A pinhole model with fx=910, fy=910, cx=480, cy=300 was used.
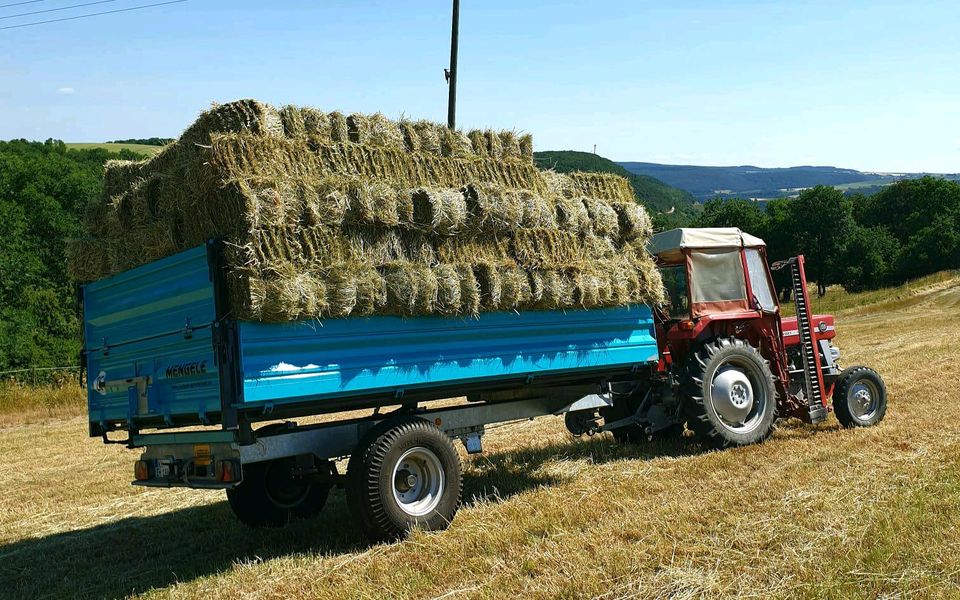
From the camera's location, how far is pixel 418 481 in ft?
22.8

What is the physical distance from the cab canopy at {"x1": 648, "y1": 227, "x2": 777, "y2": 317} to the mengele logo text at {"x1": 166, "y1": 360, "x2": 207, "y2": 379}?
5.28 metres

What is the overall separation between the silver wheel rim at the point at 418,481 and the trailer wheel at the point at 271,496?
1.26 m

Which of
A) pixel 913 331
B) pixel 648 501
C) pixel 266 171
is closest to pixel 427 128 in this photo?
pixel 266 171

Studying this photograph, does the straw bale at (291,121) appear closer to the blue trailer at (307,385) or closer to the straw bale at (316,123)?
the straw bale at (316,123)

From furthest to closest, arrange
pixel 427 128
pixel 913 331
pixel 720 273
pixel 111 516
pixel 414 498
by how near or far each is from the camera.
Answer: pixel 913 331 → pixel 720 273 → pixel 111 516 → pixel 427 128 → pixel 414 498

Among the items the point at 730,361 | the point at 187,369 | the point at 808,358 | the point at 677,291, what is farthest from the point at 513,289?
the point at 808,358

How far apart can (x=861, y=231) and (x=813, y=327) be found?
234ft

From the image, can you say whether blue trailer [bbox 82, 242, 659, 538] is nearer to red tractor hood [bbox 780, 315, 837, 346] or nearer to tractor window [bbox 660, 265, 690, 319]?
tractor window [bbox 660, 265, 690, 319]

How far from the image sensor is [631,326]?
340 inches

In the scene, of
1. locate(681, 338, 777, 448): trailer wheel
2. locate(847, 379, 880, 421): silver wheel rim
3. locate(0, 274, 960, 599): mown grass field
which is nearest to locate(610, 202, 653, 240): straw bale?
locate(681, 338, 777, 448): trailer wheel

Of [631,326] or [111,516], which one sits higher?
[631,326]

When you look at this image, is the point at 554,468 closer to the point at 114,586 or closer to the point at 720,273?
the point at 720,273

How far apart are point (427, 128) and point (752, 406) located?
4.62 metres

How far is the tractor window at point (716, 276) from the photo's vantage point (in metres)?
9.84
